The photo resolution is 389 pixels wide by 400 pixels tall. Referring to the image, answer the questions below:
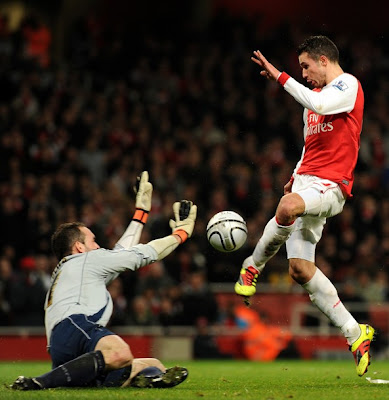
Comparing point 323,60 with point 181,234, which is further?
point 323,60

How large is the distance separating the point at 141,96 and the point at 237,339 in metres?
5.76

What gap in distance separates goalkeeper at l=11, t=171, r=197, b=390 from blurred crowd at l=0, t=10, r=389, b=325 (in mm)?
6322

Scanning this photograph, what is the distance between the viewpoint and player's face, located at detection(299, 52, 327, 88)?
25.5ft

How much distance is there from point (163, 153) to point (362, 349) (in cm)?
909

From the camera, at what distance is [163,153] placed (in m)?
16.2

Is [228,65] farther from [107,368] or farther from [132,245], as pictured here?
[107,368]

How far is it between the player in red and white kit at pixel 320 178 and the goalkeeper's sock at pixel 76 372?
76.8 inches

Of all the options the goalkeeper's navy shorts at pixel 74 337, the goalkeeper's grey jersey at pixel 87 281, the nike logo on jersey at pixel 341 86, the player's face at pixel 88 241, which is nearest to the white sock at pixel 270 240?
the nike logo on jersey at pixel 341 86

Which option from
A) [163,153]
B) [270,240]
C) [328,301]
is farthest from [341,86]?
[163,153]

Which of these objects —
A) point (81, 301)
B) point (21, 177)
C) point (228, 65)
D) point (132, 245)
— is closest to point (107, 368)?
point (81, 301)

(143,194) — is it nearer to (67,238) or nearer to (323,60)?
(67,238)

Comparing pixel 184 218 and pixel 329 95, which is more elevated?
pixel 329 95

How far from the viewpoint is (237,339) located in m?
13.9

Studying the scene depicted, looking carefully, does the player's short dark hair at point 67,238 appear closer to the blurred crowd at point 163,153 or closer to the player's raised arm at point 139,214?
the player's raised arm at point 139,214
